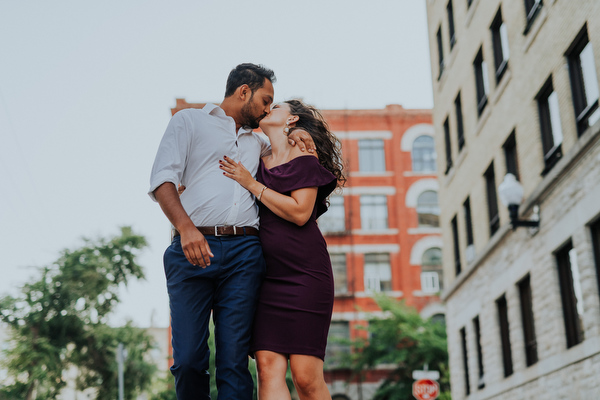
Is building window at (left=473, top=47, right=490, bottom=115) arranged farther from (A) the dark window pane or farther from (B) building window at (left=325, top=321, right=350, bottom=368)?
(B) building window at (left=325, top=321, right=350, bottom=368)

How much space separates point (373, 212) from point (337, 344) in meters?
7.75

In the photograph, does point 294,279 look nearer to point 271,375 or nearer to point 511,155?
point 271,375

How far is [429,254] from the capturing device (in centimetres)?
4188

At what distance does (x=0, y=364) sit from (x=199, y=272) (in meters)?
29.8

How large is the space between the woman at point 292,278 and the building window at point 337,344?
33065 millimetres

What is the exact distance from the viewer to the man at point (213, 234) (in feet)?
13.3

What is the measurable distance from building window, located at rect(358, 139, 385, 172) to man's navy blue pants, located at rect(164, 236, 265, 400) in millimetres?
39158

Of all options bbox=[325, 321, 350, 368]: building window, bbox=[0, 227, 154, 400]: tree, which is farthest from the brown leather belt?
bbox=[325, 321, 350, 368]: building window

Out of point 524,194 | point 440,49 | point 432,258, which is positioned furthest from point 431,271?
point 524,194

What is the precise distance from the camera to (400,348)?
121ft

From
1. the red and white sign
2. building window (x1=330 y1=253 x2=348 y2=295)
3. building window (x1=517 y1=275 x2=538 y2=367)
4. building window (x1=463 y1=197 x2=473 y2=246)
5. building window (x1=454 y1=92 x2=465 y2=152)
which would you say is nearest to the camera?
building window (x1=517 y1=275 x2=538 y2=367)

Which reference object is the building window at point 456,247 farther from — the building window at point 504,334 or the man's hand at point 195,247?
the man's hand at point 195,247

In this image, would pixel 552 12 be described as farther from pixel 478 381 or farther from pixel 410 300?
pixel 410 300

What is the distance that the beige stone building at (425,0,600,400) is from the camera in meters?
13.6
